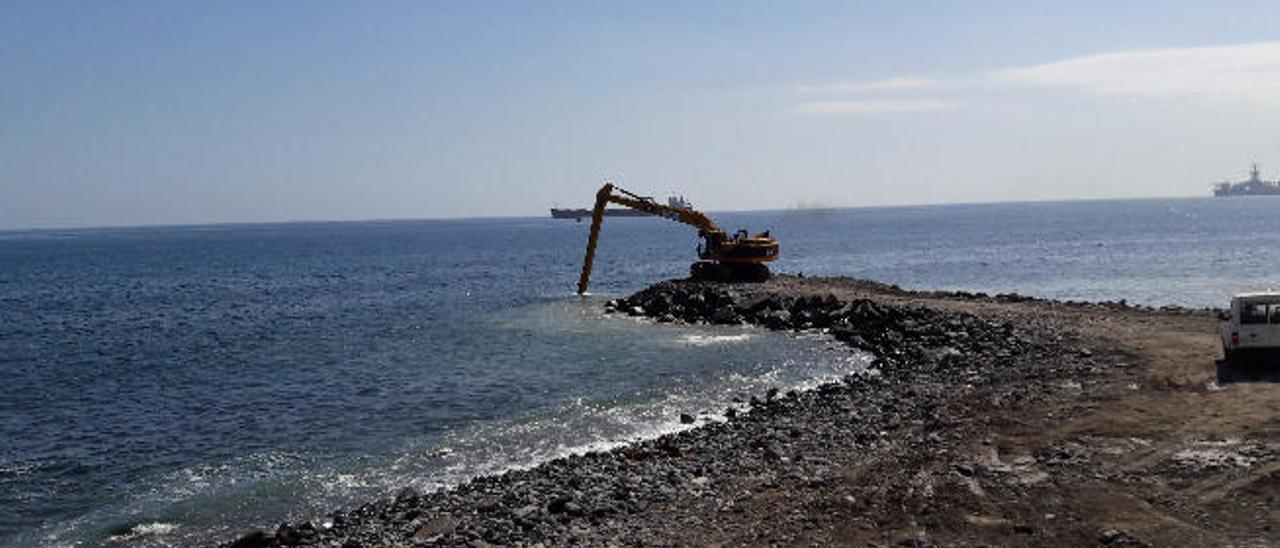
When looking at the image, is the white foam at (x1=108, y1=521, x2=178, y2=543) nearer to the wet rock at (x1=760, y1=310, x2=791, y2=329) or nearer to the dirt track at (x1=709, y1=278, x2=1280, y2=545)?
the dirt track at (x1=709, y1=278, x2=1280, y2=545)

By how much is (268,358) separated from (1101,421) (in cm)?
3211

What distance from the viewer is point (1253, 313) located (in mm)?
24625

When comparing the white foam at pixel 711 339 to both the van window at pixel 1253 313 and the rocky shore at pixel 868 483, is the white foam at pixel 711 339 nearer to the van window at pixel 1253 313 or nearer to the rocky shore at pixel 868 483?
the rocky shore at pixel 868 483

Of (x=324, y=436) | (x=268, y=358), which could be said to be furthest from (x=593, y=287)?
(x=324, y=436)

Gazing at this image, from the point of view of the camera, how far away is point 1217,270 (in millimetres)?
72688

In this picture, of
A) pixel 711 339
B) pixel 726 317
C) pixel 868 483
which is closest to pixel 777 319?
pixel 726 317

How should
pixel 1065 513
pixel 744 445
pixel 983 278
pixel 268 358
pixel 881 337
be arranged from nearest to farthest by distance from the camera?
1. pixel 1065 513
2. pixel 744 445
3. pixel 881 337
4. pixel 268 358
5. pixel 983 278

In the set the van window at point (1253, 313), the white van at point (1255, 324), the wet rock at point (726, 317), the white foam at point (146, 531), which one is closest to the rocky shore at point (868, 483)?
the white van at point (1255, 324)

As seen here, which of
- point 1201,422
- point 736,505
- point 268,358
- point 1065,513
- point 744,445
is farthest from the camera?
point 268,358

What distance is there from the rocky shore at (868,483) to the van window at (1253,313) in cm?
267

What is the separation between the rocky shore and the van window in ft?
8.77

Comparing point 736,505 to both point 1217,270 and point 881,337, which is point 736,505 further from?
point 1217,270

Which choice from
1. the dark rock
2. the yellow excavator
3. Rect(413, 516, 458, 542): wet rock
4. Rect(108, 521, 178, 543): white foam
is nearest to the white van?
Rect(413, 516, 458, 542): wet rock

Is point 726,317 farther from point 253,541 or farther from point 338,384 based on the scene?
point 253,541
